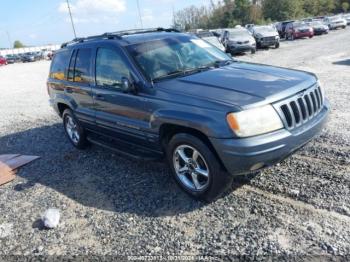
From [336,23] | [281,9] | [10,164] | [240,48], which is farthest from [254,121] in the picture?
[281,9]

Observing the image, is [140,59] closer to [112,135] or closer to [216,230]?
[112,135]

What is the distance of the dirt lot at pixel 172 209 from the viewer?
3.37m

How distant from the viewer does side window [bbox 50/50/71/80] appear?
632 cm

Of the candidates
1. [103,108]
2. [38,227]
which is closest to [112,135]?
[103,108]

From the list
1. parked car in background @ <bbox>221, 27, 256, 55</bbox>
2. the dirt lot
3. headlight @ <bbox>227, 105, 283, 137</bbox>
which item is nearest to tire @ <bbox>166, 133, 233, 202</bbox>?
the dirt lot

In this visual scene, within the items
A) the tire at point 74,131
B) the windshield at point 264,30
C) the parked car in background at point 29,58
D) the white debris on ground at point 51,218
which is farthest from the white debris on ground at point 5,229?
the parked car in background at point 29,58

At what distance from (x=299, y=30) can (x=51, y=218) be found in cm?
3185

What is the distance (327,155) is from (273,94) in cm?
179

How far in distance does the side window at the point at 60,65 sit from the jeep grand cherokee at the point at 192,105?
1.69 ft

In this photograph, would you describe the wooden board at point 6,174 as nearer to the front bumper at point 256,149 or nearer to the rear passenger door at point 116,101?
the rear passenger door at point 116,101

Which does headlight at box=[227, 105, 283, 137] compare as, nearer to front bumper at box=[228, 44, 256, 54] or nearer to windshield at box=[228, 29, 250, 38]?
front bumper at box=[228, 44, 256, 54]

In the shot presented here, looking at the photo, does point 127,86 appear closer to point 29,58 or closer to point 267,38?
point 267,38

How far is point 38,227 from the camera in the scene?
4.14 meters

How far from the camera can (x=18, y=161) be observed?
637 cm
